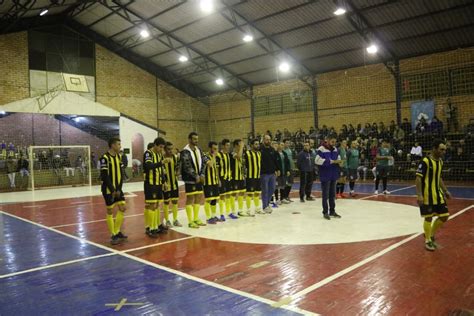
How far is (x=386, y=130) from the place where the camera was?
20219mm

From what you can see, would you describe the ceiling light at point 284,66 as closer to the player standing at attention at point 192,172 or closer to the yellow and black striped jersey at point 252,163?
the yellow and black striped jersey at point 252,163

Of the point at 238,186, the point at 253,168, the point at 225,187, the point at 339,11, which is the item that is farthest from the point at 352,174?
the point at 339,11

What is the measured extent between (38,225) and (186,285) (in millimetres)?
6476

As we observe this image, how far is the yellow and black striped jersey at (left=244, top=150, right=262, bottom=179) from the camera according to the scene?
32.1 feet

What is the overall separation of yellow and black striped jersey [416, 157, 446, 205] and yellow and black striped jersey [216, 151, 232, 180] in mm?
4551

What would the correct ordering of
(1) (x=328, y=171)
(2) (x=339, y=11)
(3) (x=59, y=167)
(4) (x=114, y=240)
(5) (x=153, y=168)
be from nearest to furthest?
1. (4) (x=114, y=240)
2. (5) (x=153, y=168)
3. (1) (x=328, y=171)
4. (2) (x=339, y=11)
5. (3) (x=59, y=167)

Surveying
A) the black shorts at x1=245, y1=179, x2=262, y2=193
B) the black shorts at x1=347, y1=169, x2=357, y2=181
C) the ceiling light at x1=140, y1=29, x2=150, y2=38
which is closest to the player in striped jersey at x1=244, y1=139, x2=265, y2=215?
the black shorts at x1=245, y1=179, x2=262, y2=193

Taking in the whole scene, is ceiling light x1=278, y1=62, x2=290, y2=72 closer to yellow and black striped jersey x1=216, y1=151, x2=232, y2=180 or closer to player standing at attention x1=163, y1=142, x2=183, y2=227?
yellow and black striped jersey x1=216, y1=151, x2=232, y2=180

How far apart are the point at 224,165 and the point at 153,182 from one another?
2.17 meters

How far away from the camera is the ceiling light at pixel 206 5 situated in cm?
1825

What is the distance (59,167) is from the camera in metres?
23.2

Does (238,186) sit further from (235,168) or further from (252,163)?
(252,163)

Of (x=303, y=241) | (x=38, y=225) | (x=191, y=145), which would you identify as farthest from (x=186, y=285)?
(x=38, y=225)

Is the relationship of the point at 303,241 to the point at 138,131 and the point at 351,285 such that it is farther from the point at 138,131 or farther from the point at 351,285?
the point at 138,131
